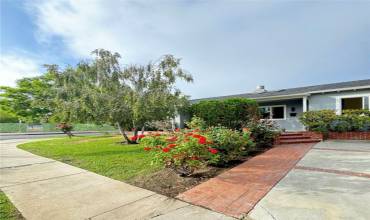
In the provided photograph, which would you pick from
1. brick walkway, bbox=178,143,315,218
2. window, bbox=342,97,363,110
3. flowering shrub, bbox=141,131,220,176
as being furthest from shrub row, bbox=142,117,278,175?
window, bbox=342,97,363,110

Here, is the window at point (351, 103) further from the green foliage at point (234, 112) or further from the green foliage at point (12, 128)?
the green foliage at point (12, 128)

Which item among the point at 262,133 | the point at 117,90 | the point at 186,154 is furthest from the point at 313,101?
the point at 117,90

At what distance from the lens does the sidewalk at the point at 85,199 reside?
3.16 metres

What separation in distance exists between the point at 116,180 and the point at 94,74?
7364 mm

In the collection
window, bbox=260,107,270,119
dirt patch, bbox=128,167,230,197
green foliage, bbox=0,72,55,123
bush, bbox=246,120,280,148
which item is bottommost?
dirt patch, bbox=128,167,230,197

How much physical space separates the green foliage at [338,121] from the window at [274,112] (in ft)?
10.4

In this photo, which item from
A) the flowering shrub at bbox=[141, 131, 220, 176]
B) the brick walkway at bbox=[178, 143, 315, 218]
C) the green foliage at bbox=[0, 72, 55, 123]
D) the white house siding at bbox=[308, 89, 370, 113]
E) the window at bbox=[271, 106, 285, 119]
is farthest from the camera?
the green foliage at bbox=[0, 72, 55, 123]

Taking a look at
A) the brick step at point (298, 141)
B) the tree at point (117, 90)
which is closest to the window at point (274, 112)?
the brick step at point (298, 141)

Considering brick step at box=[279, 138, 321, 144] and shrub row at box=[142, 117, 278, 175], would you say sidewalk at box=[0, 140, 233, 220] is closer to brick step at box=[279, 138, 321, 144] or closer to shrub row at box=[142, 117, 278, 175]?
shrub row at box=[142, 117, 278, 175]

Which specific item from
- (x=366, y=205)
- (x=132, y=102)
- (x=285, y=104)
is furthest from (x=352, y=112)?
(x=132, y=102)

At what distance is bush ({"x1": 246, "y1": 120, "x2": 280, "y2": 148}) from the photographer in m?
9.34

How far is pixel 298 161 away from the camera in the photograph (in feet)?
21.0

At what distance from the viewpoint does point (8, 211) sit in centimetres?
338

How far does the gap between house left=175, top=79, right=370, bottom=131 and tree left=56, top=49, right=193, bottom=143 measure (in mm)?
7444
